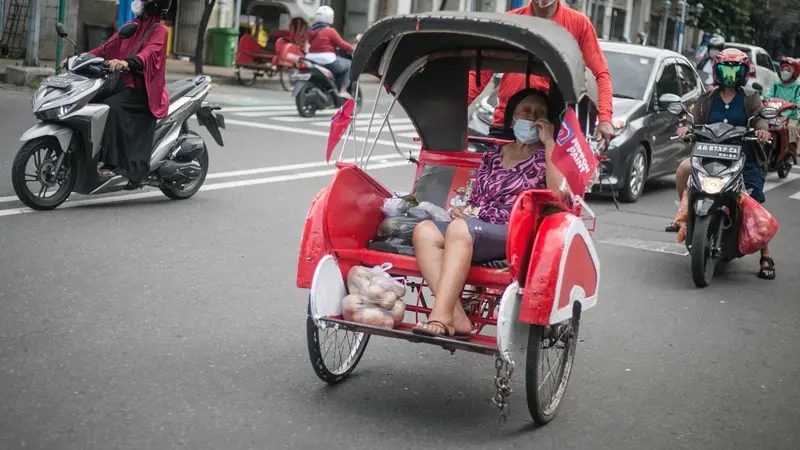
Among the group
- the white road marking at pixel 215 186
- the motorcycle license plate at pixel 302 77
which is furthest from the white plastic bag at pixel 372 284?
the motorcycle license plate at pixel 302 77

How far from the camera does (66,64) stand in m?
9.10

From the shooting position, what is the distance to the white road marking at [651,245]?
9797mm

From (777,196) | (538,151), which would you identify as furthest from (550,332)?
(777,196)

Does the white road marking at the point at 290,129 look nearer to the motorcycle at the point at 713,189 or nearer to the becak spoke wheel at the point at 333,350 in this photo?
the motorcycle at the point at 713,189

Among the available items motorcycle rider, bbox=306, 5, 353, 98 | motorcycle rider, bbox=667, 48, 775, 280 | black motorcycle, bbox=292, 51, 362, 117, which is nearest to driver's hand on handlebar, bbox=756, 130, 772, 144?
motorcycle rider, bbox=667, 48, 775, 280

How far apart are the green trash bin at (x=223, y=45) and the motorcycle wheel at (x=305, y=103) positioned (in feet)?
32.7

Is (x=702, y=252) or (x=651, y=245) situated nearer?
(x=702, y=252)

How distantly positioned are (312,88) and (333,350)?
13.8 metres

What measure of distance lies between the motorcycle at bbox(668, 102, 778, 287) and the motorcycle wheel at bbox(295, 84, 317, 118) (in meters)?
10.6

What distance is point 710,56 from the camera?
20.1 metres

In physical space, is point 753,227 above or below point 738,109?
below

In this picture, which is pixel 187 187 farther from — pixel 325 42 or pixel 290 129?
pixel 325 42

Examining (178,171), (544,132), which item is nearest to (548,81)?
(544,132)

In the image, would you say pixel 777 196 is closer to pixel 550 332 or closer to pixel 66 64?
pixel 66 64
